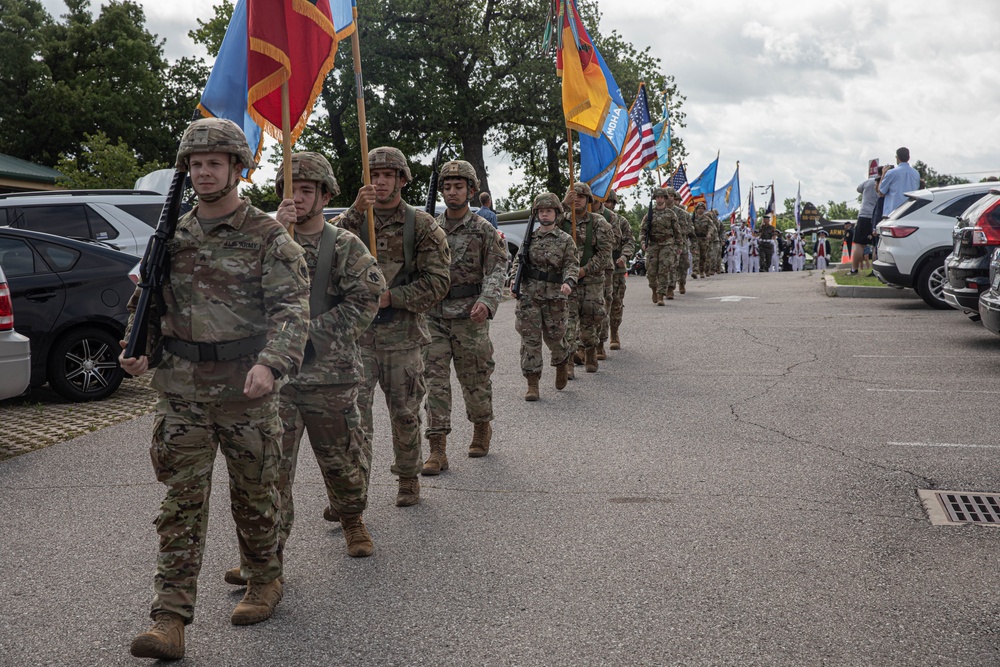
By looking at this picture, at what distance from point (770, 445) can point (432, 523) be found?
283 cm

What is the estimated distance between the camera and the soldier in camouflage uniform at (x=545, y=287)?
949cm

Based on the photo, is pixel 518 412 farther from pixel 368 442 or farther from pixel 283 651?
pixel 283 651

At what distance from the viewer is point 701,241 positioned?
93.0 ft

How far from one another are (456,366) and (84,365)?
14.7 feet

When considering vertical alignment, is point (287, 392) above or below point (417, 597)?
above

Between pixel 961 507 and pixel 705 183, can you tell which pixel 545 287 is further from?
→ pixel 705 183

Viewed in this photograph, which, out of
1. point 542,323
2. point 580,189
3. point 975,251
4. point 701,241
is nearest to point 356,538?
point 542,323

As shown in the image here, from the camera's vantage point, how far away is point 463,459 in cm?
699

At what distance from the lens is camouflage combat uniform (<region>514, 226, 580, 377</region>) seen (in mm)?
9508

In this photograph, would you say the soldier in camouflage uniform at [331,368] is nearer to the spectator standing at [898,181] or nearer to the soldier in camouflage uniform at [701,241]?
the spectator standing at [898,181]

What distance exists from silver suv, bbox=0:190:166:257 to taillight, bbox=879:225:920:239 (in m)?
10.5

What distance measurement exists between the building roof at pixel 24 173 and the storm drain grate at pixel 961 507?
96.6ft

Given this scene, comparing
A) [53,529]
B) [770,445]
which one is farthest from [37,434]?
[770,445]

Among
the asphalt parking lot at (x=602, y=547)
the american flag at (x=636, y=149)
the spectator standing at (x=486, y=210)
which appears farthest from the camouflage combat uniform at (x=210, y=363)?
the spectator standing at (x=486, y=210)
